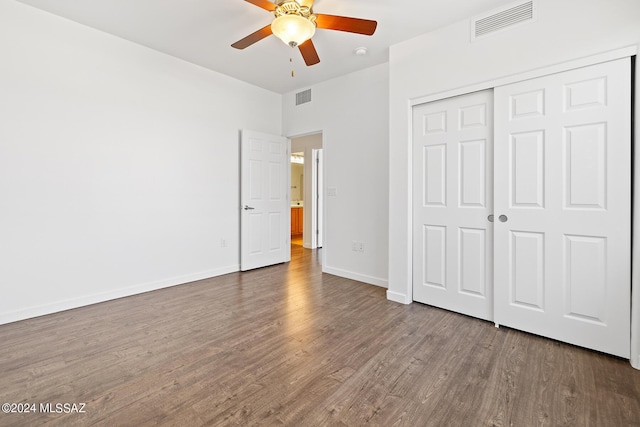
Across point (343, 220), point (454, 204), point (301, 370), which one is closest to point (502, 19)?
point (454, 204)

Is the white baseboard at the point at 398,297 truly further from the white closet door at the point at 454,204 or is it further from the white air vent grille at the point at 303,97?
the white air vent grille at the point at 303,97

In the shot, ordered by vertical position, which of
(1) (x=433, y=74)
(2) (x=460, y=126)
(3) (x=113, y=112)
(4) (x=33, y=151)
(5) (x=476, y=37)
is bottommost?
(4) (x=33, y=151)

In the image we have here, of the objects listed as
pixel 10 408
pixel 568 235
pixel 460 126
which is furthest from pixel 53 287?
pixel 568 235

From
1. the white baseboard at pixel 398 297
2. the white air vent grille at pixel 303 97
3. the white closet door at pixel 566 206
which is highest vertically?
the white air vent grille at pixel 303 97

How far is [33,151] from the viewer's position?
2721 mm

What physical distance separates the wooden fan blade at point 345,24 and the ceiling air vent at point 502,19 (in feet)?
3.58

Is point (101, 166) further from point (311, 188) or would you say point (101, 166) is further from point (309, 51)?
point (311, 188)

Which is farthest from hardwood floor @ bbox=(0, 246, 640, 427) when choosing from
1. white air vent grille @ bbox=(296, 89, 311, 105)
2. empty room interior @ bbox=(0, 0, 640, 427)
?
white air vent grille @ bbox=(296, 89, 311, 105)

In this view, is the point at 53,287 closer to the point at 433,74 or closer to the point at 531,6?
the point at 433,74

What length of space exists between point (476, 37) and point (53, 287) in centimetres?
465

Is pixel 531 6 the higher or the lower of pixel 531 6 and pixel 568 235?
the higher

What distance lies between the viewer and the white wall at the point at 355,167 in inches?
147

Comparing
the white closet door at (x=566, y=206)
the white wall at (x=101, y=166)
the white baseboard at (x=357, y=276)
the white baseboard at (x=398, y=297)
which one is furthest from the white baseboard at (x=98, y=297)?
the white closet door at (x=566, y=206)

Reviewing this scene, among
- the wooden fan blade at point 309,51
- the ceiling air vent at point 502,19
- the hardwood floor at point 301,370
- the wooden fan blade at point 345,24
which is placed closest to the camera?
the hardwood floor at point 301,370
